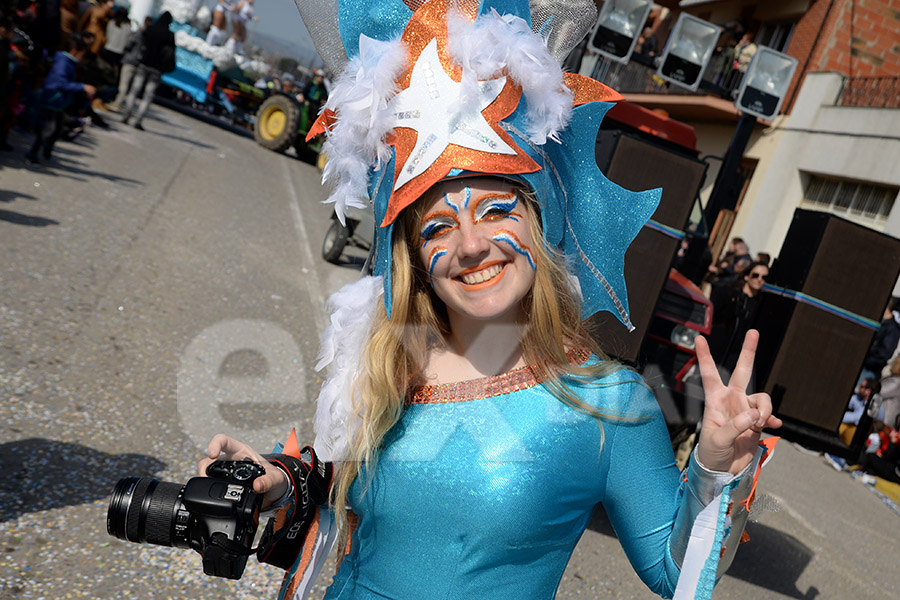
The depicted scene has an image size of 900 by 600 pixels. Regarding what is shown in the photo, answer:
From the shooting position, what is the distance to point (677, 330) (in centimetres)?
550

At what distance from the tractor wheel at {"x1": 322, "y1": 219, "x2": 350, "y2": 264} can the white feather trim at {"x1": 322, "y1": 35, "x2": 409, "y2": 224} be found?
19.2 feet

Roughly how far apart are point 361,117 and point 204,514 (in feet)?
2.73

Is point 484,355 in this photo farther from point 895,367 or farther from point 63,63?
point 63,63

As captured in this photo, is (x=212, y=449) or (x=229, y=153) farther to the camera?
(x=229, y=153)

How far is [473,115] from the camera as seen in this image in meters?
1.51

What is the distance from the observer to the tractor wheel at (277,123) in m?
15.7

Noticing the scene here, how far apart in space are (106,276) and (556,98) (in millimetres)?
4863

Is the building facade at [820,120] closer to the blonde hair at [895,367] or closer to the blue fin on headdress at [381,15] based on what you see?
the blonde hair at [895,367]

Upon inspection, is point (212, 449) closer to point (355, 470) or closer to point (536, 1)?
point (355, 470)

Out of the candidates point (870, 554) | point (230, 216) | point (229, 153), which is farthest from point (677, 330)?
point (229, 153)

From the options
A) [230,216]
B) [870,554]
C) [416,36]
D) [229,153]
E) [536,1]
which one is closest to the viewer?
[416,36]

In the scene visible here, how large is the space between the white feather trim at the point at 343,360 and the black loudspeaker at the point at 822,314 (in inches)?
147

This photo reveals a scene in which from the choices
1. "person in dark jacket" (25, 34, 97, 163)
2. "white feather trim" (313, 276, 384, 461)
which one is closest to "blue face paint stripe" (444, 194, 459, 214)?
"white feather trim" (313, 276, 384, 461)

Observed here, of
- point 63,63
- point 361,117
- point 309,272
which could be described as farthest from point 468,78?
point 63,63
